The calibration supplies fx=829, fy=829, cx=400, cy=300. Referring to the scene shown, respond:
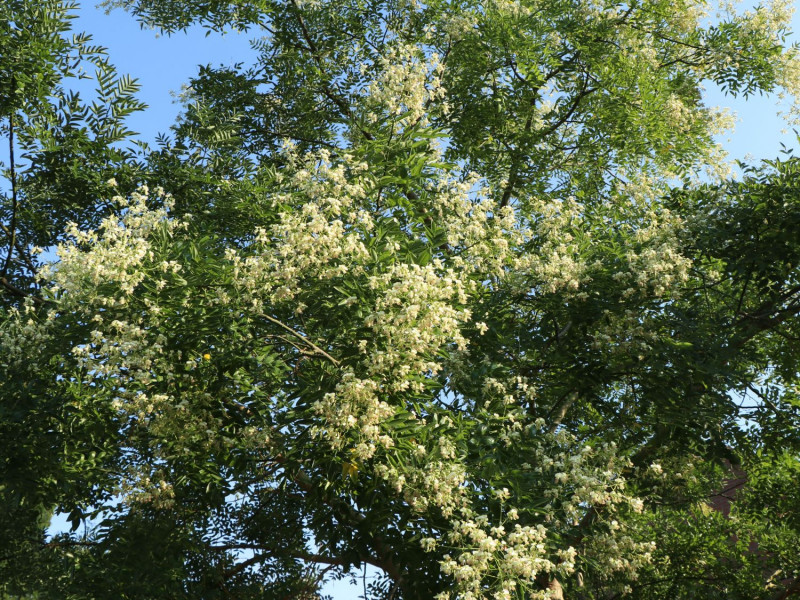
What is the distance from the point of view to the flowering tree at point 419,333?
19.3 ft

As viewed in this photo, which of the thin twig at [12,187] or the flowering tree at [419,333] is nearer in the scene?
the flowering tree at [419,333]

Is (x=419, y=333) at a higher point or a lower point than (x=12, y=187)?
lower

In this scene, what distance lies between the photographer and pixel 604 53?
10172 mm

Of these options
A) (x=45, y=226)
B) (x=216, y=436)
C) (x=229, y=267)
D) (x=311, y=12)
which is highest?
(x=311, y=12)

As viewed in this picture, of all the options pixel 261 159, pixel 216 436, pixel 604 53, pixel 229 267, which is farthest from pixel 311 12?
pixel 216 436

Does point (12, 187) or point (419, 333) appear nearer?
point (419, 333)

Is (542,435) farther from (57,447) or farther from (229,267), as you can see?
(57,447)

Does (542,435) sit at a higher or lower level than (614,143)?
lower

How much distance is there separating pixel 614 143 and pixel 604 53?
3.62ft

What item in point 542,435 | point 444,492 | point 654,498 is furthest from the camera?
point 654,498

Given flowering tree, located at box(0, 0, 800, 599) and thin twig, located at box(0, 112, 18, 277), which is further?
thin twig, located at box(0, 112, 18, 277)

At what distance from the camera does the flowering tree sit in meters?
5.89

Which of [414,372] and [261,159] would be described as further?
[261,159]

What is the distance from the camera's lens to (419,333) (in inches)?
217
